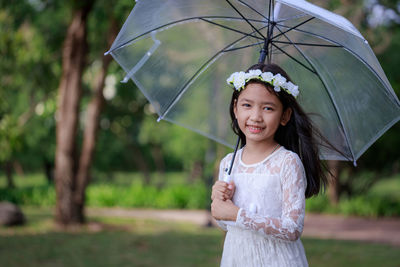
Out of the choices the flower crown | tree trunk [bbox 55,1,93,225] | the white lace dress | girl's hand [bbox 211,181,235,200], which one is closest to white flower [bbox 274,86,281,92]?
the flower crown

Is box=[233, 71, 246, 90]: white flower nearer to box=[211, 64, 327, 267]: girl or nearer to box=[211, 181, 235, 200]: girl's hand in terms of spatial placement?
box=[211, 64, 327, 267]: girl

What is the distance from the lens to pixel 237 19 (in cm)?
282

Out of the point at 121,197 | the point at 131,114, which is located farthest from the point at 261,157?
the point at 131,114

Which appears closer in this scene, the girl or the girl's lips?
the girl

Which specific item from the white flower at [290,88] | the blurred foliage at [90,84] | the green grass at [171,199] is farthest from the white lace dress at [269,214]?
the green grass at [171,199]

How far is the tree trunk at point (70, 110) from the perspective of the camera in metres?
10.0

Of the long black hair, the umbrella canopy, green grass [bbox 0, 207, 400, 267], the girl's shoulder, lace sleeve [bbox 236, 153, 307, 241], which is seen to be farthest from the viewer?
green grass [bbox 0, 207, 400, 267]

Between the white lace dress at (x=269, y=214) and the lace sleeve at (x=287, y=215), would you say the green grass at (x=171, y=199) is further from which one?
the lace sleeve at (x=287, y=215)

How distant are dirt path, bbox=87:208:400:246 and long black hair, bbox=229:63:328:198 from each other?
832 cm

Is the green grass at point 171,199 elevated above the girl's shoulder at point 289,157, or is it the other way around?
the girl's shoulder at point 289,157

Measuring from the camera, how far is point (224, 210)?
2.15 metres

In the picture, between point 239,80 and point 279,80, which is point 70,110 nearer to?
point 239,80

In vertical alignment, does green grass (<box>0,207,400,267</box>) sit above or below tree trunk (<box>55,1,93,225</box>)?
below

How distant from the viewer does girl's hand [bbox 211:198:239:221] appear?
212cm
